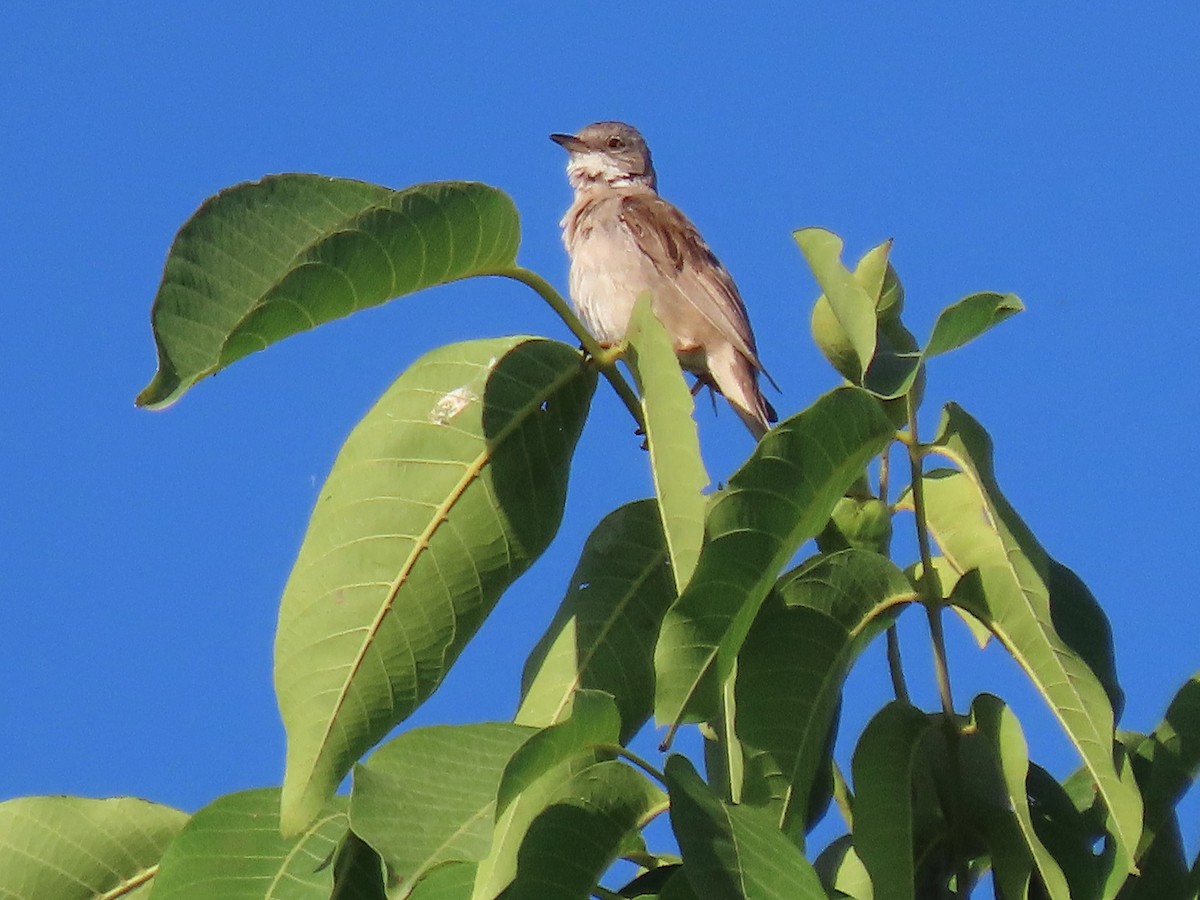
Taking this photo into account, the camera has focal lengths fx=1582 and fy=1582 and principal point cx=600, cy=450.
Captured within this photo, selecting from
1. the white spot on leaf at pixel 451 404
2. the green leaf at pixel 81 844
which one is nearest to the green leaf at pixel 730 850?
the white spot on leaf at pixel 451 404

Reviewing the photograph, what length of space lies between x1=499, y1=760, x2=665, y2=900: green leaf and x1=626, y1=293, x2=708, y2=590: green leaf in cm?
34

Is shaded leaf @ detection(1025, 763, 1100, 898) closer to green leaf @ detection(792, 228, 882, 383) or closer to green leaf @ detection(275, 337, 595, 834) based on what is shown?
green leaf @ detection(792, 228, 882, 383)

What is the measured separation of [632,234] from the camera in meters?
7.62

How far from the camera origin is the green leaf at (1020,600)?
233cm

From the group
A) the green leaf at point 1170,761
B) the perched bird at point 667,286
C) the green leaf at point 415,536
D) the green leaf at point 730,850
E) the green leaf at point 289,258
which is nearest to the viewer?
the green leaf at point 289,258

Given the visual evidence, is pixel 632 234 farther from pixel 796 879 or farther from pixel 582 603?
pixel 796 879

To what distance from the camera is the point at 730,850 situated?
1.99m

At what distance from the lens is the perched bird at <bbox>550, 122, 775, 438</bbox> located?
6934 millimetres

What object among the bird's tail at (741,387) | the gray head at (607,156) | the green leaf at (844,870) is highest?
the gray head at (607,156)

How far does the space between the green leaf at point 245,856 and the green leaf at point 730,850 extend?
Result: 51 centimetres

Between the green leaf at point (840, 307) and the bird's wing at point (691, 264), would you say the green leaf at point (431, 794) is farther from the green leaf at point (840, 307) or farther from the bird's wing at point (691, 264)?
the bird's wing at point (691, 264)

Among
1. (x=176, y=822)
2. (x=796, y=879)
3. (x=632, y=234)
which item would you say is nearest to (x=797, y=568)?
(x=796, y=879)

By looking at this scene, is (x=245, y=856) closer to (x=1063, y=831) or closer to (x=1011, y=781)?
(x=1011, y=781)

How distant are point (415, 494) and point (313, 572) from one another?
21 centimetres
